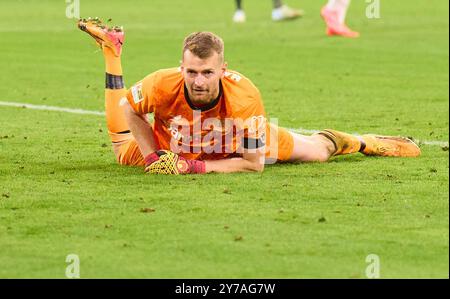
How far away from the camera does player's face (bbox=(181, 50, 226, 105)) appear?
28.3 ft

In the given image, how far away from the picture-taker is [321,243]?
7023 mm

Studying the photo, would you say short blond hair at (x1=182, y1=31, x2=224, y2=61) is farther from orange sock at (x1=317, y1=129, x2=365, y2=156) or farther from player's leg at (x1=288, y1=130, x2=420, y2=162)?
orange sock at (x1=317, y1=129, x2=365, y2=156)

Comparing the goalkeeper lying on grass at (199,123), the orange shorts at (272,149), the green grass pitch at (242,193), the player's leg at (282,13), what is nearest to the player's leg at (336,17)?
the player's leg at (282,13)

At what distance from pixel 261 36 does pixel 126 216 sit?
13.5 m

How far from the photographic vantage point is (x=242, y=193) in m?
8.46

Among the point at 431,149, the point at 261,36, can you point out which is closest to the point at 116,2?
the point at 261,36

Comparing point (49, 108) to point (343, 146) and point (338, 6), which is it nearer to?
point (343, 146)

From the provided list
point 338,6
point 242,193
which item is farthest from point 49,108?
point 338,6

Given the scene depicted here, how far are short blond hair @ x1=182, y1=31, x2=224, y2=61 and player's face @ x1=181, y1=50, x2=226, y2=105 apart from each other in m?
0.03

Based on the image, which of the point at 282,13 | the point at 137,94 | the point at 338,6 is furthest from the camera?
the point at 282,13

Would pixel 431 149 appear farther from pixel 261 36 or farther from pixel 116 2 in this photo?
pixel 116 2

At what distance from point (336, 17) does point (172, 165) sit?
11919 millimetres

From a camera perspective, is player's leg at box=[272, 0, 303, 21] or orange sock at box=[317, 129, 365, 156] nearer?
orange sock at box=[317, 129, 365, 156]

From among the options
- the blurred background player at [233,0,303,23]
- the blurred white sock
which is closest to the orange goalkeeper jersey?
the blurred white sock
